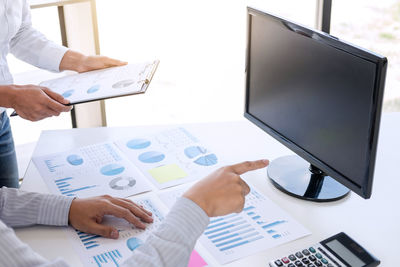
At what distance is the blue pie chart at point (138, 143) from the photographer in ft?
5.16

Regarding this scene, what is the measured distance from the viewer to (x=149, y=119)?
3352 mm

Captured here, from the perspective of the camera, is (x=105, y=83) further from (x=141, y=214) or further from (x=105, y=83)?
(x=141, y=214)

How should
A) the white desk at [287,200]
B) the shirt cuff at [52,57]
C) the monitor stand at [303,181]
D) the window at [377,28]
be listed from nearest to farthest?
1. the white desk at [287,200]
2. the monitor stand at [303,181]
3. the shirt cuff at [52,57]
4. the window at [377,28]

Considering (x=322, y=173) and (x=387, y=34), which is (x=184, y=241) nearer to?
(x=322, y=173)

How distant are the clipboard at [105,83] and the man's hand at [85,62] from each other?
4cm

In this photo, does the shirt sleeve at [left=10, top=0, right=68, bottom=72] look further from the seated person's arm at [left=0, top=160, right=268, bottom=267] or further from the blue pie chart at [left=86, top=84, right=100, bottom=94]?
the seated person's arm at [left=0, top=160, right=268, bottom=267]

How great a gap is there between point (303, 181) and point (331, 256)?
12.7 inches

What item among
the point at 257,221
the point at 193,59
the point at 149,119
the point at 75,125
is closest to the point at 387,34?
the point at 193,59

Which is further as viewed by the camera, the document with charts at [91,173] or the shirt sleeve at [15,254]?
the document with charts at [91,173]

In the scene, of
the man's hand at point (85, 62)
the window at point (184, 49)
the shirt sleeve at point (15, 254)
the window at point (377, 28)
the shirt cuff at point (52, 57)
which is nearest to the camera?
the shirt sleeve at point (15, 254)

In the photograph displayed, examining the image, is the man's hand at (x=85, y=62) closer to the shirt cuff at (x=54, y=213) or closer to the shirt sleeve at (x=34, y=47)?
the shirt sleeve at (x=34, y=47)

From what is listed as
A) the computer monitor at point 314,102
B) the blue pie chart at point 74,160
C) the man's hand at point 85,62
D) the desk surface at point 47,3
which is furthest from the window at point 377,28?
the blue pie chart at point 74,160

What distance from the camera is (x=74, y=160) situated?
1502mm

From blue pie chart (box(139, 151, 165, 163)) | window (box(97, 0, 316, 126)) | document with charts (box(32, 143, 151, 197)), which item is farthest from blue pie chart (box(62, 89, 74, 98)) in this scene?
window (box(97, 0, 316, 126))
